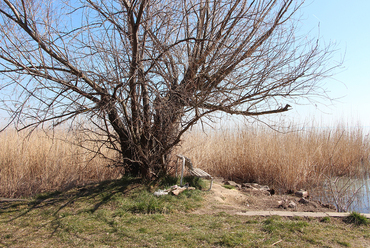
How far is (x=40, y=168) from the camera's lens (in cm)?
593

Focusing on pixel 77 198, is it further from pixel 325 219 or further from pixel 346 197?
pixel 346 197

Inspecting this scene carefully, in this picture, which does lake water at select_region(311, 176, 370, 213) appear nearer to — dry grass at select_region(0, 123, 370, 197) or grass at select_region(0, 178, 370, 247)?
dry grass at select_region(0, 123, 370, 197)

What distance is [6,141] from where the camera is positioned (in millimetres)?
Answer: 6215

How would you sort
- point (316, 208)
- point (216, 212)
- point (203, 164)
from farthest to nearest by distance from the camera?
point (203, 164), point (316, 208), point (216, 212)

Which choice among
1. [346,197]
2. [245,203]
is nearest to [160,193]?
[245,203]

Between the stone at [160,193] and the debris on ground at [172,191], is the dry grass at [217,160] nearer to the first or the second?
the debris on ground at [172,191]

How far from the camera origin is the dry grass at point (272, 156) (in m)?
6.34

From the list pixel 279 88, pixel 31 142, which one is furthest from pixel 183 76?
pixel 31 142

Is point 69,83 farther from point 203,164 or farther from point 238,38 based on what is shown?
point 203,164

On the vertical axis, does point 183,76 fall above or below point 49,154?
above

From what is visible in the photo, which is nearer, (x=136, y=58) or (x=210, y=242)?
(x=210, y=242)

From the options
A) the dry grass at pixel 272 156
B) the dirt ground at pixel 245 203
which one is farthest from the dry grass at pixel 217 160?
the dirt ground at pixel 245 203

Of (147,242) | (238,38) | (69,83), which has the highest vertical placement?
(238,38)

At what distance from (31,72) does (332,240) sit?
4001mm
